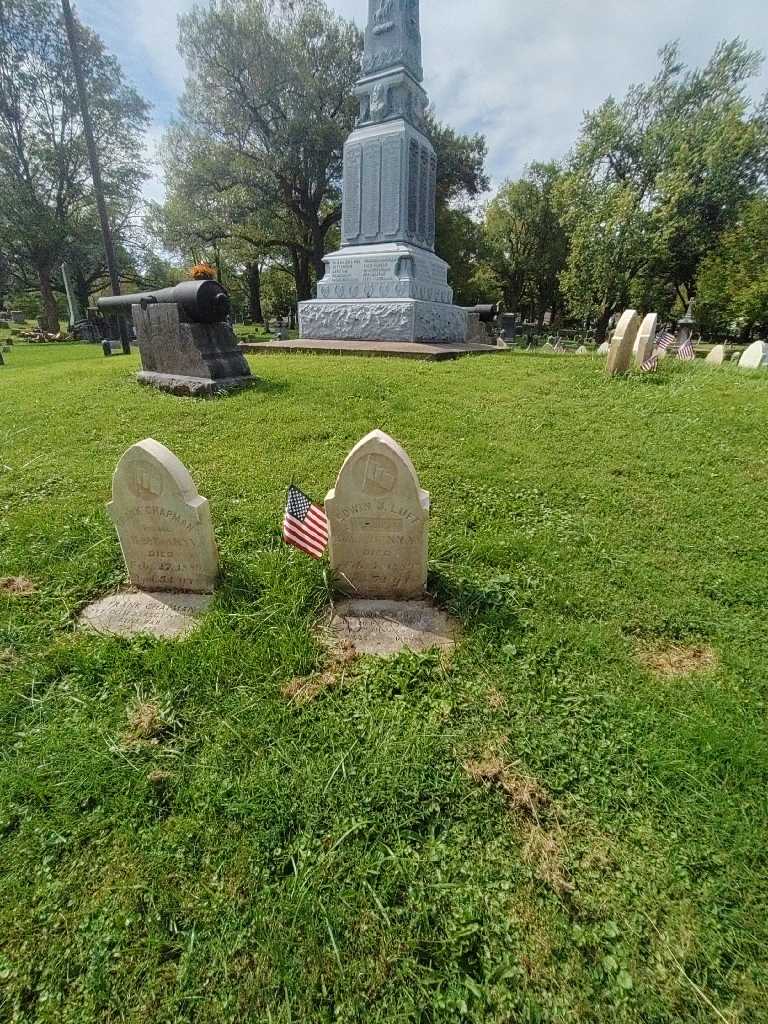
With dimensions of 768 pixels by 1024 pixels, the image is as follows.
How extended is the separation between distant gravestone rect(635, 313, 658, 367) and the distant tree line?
19.6 m

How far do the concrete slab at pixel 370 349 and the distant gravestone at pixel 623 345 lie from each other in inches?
136

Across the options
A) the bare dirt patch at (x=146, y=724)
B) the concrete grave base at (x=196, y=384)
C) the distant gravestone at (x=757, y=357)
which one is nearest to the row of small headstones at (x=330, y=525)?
the bare dirt patch at (x=146, y=724)

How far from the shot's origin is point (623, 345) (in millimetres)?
7375

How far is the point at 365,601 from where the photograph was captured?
2.85 meters

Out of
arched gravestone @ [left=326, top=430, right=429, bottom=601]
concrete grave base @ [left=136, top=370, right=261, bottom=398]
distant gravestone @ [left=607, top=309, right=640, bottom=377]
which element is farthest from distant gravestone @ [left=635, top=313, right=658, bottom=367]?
arched gravestone @ [left=326, top=430, right=429, bottom=601]

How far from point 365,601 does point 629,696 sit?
1485 mm

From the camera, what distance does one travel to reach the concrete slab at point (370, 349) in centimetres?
995

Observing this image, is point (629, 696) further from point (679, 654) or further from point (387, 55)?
point (387, 55)

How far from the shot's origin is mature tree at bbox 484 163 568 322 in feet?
111

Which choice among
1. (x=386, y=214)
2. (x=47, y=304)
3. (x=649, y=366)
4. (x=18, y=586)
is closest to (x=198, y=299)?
(x=18, y=586)

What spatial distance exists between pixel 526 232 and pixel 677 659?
41.0 meters

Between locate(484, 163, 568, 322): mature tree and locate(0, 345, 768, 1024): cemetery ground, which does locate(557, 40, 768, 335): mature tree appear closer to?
locate(484, 163, 568, 322): mature tree

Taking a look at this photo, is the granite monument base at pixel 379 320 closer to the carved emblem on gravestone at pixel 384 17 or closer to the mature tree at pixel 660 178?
the carved emblem on gravestone at pixel 384 17

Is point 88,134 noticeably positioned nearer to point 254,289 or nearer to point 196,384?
point 196,384
